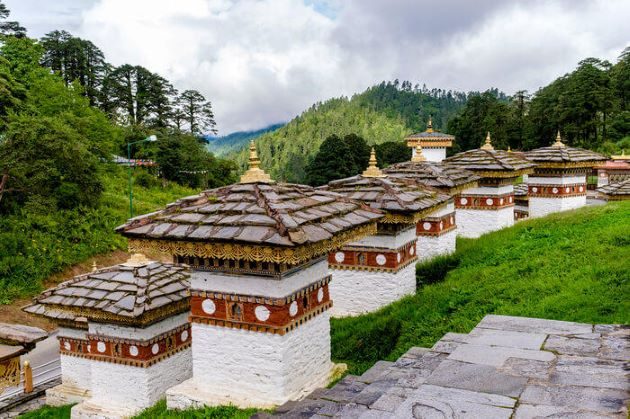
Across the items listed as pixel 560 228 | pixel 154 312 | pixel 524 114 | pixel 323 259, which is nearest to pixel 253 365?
pixel 323 259

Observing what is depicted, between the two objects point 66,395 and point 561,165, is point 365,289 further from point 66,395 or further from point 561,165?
point 561,165

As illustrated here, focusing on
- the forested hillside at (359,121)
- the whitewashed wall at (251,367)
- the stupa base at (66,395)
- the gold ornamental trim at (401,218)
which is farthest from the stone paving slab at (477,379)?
the forested hillside at (359,121)

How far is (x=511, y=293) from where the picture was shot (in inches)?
347

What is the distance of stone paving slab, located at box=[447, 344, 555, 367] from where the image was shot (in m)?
4.69

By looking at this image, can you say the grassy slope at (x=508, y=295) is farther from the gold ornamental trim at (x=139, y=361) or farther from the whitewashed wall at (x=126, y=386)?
the gold ornamental trim at (x=139, y=361)

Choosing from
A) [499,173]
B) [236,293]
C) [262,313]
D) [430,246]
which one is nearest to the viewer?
[262,313]

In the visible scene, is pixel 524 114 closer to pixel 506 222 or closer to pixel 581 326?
pixel 506 222

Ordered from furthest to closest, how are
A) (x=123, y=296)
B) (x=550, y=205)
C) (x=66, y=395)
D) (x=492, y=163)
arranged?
1. (x=550, y=205)
2. (x=492, y=163)
3. (x=66, y=395)
4. (x=123, y=296)

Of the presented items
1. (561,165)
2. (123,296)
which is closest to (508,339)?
(123,296)

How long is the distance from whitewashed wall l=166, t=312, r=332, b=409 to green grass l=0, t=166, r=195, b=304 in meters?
14.5

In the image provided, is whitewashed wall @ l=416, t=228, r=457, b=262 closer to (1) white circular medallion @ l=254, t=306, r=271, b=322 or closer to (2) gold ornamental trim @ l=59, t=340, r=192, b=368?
(2) gold ornamental trim @ l=59, t=340, r=192, b=368

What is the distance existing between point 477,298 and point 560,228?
520 centimetres

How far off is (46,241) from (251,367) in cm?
1806

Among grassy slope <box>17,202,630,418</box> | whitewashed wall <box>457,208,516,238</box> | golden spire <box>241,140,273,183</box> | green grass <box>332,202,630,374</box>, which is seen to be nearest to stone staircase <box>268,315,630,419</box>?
grassy slope <box>17,202,630,418</box>
